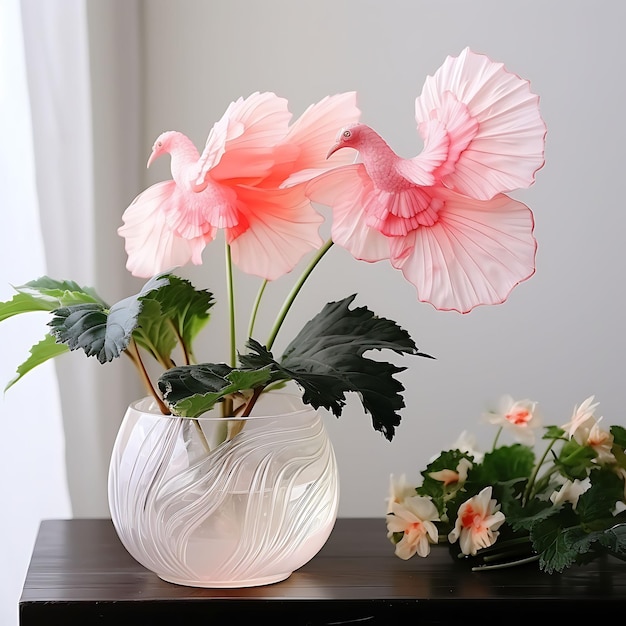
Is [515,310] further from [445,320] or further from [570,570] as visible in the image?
[570,570]

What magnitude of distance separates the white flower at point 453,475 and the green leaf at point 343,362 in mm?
196

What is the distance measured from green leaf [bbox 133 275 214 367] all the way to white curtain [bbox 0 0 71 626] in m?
0.34

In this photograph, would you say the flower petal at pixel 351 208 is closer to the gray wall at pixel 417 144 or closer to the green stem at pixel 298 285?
the green stem at pixel 298 285

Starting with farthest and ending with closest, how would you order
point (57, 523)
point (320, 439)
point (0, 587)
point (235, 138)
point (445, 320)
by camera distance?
point (445, 320) → point (0, 587) → point (57, 523) → point (320, 439) → point (235, 138)

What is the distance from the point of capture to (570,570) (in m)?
0.96

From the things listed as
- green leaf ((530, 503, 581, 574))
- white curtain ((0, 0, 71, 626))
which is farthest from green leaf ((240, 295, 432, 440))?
white curtain ((0, 0, 71, 626))

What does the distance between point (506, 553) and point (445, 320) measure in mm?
550

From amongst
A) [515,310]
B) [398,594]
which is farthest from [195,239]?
[515,310]

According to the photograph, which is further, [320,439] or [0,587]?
[0,587]

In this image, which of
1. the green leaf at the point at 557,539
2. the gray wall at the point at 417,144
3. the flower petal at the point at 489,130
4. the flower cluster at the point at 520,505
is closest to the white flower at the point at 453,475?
the flower cluster at the point at 520,505

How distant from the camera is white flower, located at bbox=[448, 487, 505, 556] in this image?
0.92 meters

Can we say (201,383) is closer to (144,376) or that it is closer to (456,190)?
(144,376)

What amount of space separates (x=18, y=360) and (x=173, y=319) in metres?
0.38

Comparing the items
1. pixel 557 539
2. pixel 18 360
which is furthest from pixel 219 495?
pixel 18 360
